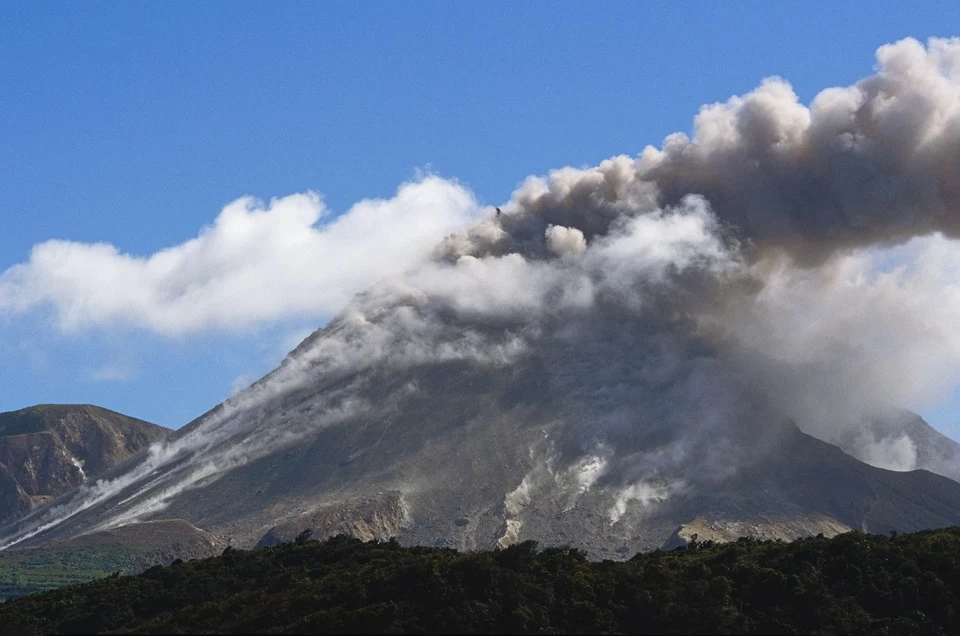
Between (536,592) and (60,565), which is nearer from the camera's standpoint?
(536,592)

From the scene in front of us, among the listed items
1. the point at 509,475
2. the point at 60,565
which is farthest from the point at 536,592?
the point at 60,565

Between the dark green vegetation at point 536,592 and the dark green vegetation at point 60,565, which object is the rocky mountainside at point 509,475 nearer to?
the dark green vegetation at point 60,565

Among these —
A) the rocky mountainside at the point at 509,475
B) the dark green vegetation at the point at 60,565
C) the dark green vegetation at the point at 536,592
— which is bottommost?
the dark green vegetation at the point at 536,592

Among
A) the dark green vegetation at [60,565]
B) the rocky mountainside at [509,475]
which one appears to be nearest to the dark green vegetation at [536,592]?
the dark green vegetation at [60,565]

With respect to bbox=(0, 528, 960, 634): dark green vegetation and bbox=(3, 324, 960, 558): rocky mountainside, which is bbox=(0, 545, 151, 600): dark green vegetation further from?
bbox=(0, 528, 960, 634): dark green vegetation

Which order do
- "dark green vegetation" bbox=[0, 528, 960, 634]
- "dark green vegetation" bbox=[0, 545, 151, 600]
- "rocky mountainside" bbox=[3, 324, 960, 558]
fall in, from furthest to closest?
"rocky mountainside" bbox=[3, 324, 960, 558] < "dark green vegetation" bbox=[0, 545, 151, 600] < "dark green vegetation" bbox=[0, 528, 960, 634]

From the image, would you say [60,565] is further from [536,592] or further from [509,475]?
[536,592]

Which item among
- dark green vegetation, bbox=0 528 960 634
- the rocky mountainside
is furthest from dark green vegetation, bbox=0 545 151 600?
dark green vegetation, bbox=0 528 960 634

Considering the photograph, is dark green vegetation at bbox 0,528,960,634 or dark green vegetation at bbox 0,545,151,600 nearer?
dark green vegetation at bbox 0,528,960,634
